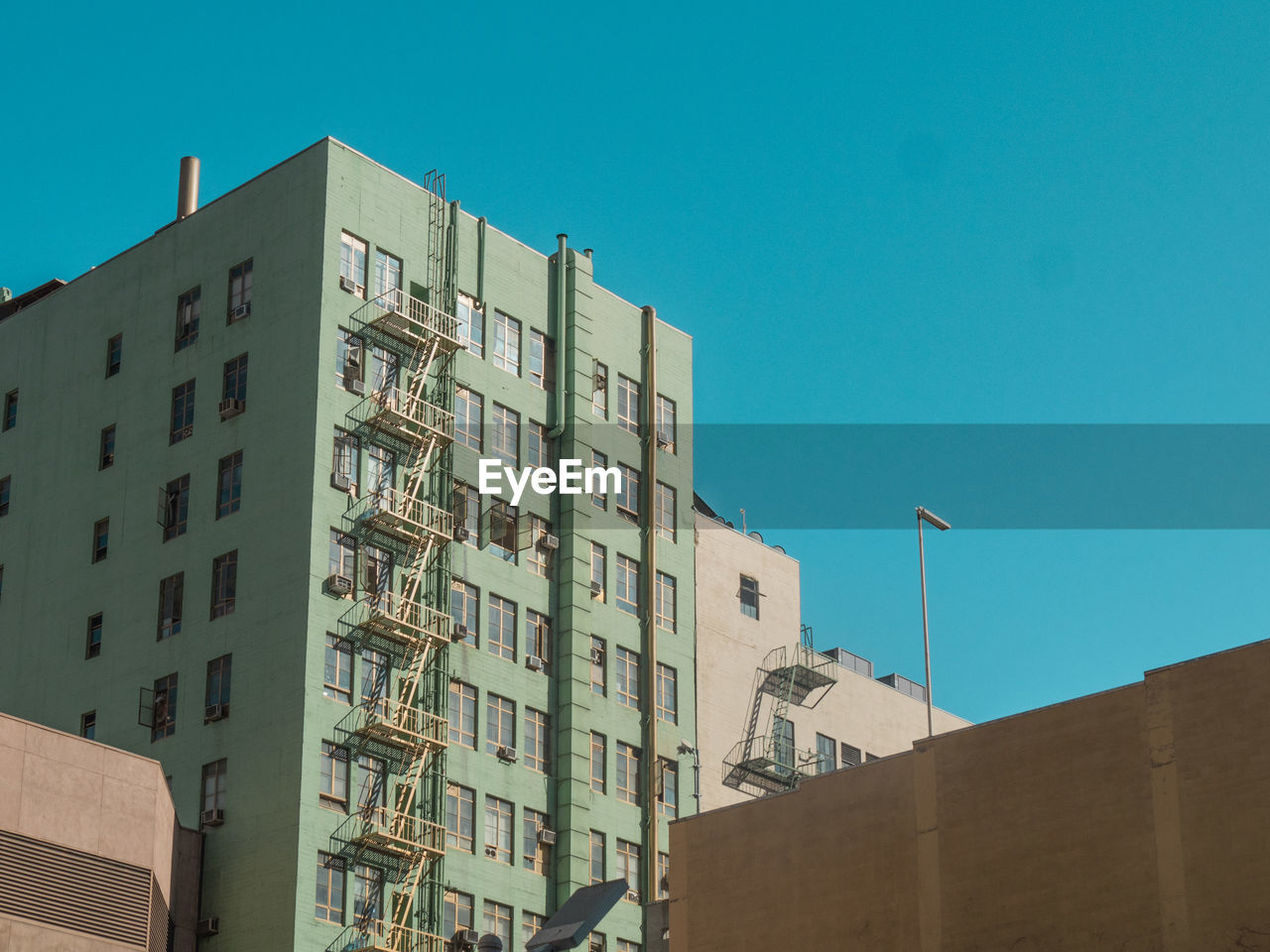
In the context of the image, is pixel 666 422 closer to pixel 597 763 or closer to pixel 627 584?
pixel 627 584

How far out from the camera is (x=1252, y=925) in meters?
44.5

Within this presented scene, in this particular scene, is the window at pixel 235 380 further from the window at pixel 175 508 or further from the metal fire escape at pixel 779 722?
the metal fire escape at pixel 779 722

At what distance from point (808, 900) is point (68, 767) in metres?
21.3

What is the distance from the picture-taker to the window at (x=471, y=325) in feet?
Answer: 268

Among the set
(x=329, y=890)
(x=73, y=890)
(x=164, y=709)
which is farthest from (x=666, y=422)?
(x=73, y=890)

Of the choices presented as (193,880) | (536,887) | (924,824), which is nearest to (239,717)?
(193,880)

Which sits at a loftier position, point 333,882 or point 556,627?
point 556,627

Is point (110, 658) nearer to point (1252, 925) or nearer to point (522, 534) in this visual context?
point (522, 534)

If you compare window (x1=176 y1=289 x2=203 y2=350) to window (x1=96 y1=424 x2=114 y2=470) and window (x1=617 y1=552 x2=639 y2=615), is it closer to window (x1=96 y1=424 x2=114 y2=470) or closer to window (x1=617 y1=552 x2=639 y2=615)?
window (x1=96 y1=424 x2=114 y2=470)

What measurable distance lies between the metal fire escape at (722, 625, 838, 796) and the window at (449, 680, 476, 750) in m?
16.2

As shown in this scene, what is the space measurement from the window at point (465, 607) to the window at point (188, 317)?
14208mm

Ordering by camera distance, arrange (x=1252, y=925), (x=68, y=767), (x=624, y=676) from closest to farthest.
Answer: (x=1252, y=925)
(x=68, y=767)
(x=624, y=676)

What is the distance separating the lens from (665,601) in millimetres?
86875

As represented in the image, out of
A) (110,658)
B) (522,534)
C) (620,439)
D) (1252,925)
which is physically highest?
(620,439)
